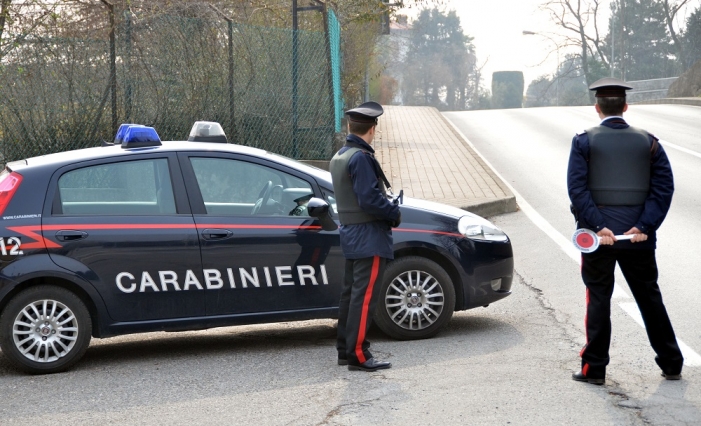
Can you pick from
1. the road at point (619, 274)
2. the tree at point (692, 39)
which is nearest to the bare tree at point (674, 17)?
the tree at point (692, 39)

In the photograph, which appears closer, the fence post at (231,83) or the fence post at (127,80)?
the fence post at (127,80)

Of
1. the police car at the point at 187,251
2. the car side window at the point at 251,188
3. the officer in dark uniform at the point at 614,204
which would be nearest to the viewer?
the officer in dark uniform at the point at 614,204

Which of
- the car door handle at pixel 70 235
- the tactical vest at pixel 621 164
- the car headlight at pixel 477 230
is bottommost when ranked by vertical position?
the car headlight at pixel 477 230

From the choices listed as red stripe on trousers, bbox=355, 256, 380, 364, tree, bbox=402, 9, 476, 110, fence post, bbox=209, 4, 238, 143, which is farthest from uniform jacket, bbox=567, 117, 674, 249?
tree, bbox=402, 9, 476, 110

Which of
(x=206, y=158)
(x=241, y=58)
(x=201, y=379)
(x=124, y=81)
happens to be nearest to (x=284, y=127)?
(x=241, y=58)

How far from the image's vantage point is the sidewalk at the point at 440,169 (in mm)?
12844

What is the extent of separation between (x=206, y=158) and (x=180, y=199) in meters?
0.36

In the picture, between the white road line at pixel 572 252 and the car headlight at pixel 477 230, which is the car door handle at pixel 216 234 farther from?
the white road line at pixel 572 252

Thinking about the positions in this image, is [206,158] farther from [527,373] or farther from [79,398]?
[527,373]

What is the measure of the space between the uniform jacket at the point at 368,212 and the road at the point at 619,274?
143 cm

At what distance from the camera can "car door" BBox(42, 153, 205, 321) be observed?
600 cm

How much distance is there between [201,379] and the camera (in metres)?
5.75

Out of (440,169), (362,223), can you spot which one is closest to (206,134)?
(362,223)

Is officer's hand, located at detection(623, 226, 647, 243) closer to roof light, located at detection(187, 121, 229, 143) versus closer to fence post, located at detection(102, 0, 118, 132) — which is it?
roof light, located at detection(187, 121, 229, 143)
